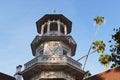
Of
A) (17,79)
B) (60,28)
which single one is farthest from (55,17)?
(17,79)

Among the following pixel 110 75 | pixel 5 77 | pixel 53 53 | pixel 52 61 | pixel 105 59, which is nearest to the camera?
pixel 110 75

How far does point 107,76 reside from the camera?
28203 mm

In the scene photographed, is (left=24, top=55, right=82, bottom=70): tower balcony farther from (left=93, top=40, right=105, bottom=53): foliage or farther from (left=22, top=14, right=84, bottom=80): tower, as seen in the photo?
(left=93, top=40, right=105, bottom=53): foliage

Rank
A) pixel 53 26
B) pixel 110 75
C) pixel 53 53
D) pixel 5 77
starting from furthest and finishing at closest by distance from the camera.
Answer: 1. pixel 53 26
2. pixel 53 53
3. pixel 5 77
4. pixel 110 75

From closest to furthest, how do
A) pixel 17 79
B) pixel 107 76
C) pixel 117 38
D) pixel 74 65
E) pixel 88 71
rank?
pixel 107 76 < pixel 17 79 < pixel 74 65 < pixel 117 38 < pixel 88 71

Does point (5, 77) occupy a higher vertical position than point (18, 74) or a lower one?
lower

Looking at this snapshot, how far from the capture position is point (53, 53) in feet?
117

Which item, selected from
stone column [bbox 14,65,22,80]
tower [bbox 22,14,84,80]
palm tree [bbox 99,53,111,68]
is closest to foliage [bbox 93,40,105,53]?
palm tree [bbox 99,53,111,68]

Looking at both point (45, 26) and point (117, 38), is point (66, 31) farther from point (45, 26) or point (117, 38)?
point (117, 38)

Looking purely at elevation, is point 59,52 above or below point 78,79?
above

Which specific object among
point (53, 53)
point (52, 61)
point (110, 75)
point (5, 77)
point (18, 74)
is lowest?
point (110, 75)

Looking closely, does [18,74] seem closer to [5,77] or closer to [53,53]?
[5,77]

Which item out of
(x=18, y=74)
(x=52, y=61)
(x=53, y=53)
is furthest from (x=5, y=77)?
(x=53, y=53)

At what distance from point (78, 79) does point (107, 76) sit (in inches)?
286
